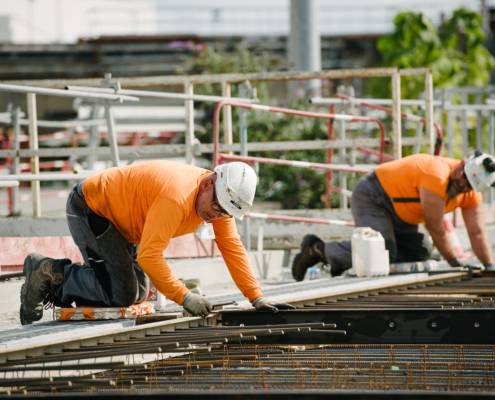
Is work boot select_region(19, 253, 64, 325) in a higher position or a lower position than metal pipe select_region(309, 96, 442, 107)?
lower

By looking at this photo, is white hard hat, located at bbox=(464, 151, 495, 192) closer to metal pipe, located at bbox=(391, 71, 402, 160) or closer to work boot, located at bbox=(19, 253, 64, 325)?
metal pipe, located at bbox=(391, 71, 402, 160)

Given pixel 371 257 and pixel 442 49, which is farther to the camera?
pixel 442 49

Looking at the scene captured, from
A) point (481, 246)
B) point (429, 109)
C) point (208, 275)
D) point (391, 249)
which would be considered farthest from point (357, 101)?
point (481, 246)

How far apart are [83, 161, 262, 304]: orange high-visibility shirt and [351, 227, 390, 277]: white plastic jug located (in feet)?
8.55

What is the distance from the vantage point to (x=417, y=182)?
10906 millimetres

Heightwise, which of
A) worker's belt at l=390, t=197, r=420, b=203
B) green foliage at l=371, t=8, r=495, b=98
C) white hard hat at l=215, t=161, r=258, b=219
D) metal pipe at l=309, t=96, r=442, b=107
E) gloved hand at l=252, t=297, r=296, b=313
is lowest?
gloved hand at l=252, t=297, r=296, b=313

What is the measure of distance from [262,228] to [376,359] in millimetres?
5930

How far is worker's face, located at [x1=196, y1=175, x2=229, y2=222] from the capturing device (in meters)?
7.82

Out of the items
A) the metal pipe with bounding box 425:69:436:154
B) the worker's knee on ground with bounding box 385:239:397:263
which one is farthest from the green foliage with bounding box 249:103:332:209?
the worker's knee on ground with bounding box 385:239:397:263

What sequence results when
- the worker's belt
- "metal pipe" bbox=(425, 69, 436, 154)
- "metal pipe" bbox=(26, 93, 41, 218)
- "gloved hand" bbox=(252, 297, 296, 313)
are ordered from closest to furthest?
"gloved hand" bbox=(252, 297, 296, 313) < the worker's belt < "metal pipe" bbox=(26, 93, 41, 218) < "metal pipe" bbox=(425, 69, 436, 154)

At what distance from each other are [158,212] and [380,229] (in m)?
4.01

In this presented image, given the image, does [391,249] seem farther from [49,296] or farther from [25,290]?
[25,290]

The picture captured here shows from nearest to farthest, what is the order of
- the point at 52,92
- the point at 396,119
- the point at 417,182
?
the point at 52,92, the point at 417,182, the point at 396,119

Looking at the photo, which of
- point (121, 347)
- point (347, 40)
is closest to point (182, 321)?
point (121, 347)
